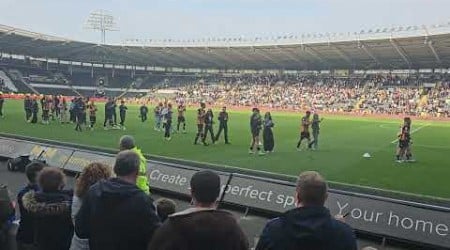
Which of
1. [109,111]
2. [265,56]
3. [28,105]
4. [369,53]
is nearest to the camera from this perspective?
[109,111]

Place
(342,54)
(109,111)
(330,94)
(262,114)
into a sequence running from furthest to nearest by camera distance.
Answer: (330,94), (342,54), (262,114), (109,111)

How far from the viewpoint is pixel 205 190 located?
383cm

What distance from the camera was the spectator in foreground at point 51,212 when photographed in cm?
533

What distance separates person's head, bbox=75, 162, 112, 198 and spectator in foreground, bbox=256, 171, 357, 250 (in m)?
2.09

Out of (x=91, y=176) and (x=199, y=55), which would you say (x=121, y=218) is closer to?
(x=91, y=176)

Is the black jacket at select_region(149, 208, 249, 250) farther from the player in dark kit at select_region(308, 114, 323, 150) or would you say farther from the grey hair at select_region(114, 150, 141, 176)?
the player in dark kit at select_region(308, 114, 323, 150)

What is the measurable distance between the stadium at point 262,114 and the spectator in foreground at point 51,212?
492 centimetres

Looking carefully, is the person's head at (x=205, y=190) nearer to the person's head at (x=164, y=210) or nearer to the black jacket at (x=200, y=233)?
the black jacket at (x=200, y=233)

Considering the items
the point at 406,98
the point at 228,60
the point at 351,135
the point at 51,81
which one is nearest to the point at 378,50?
the point at 406,98

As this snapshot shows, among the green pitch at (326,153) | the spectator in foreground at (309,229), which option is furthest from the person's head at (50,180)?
the green pitch at (326,153)

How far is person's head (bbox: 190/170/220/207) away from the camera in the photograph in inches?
150

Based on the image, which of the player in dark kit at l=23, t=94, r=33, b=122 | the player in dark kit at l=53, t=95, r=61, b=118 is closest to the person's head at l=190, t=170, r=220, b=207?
the player in dark kit at l=23, t=94, r=33, b=122

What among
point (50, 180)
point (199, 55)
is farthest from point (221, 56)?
point (50, 180)

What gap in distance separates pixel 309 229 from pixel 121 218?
165 centimetres
